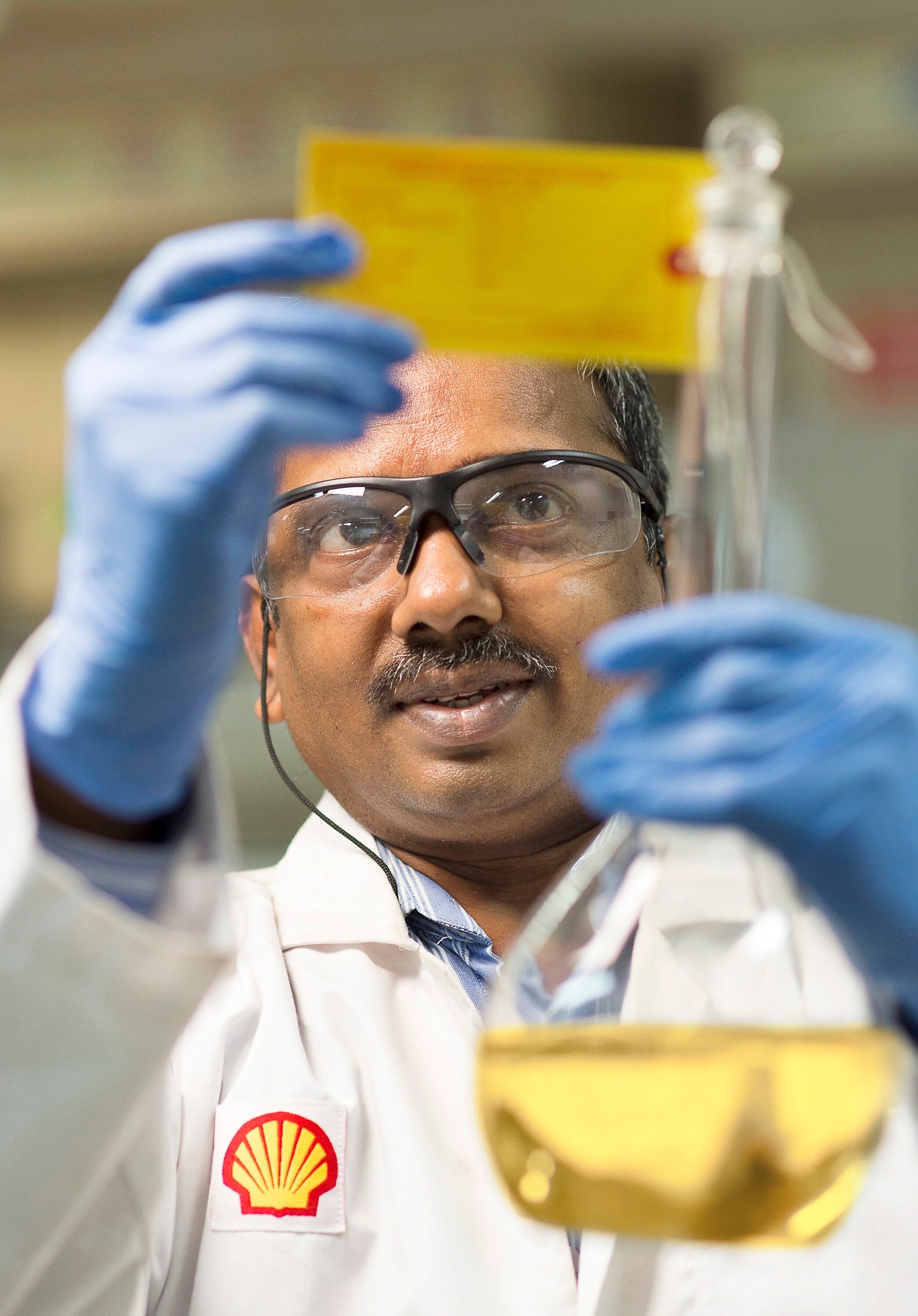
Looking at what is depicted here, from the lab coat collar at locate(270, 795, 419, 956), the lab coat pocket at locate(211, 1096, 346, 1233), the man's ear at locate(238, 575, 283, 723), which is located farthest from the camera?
the man's ear at locate(238, 575, 283, 723)

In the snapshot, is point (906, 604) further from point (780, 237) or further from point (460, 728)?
point (780, 237)

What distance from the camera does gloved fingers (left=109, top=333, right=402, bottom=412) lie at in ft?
2.80

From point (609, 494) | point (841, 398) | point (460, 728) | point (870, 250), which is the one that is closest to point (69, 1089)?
point (460, 728)

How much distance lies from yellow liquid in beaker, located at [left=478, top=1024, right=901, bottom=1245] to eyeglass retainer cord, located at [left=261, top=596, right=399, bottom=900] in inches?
31.3

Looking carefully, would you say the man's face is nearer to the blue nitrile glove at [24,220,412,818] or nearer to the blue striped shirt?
the blue striped shirt

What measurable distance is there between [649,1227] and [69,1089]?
0.43m

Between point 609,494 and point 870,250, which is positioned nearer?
point 609,494

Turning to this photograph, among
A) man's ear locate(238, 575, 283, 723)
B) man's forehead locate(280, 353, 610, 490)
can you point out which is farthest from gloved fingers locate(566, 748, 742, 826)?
man's ear locate(238, 575, 283, 723)

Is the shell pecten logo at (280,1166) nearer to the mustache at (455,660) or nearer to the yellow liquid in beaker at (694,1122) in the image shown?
the mustache at (455,660)

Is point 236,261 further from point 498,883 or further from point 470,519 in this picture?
point 498,883

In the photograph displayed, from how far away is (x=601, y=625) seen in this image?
1535mm

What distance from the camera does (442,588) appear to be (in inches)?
55.6

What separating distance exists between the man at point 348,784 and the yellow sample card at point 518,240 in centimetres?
4

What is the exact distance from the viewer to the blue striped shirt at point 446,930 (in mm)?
1588
